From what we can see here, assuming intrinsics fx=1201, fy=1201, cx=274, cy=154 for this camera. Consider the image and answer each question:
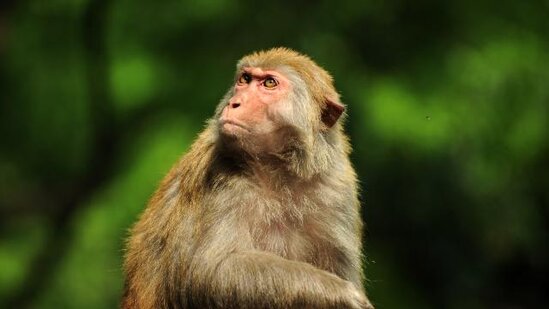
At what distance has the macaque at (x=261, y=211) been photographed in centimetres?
715

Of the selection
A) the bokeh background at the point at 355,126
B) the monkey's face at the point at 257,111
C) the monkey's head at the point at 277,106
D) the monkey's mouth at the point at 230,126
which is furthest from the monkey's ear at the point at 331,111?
the bokeh background at the point at 355,126

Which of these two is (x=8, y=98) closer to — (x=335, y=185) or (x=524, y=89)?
(x=524, y=89)

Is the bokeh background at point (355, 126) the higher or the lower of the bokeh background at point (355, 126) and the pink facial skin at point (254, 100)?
the lower

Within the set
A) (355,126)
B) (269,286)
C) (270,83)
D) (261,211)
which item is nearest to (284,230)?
(261,211)

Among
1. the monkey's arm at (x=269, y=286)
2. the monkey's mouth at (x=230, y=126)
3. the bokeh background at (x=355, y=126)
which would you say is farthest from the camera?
the bokeh background at (x=355, y=126)

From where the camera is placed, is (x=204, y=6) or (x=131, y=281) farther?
(x=204, y=6)

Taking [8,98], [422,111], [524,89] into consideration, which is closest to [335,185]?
[422,111]

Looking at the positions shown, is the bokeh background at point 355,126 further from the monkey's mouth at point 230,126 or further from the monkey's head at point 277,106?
the monkey's mouth at point 230,126

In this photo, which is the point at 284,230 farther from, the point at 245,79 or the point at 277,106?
the point at 245,79

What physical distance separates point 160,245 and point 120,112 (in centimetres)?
593

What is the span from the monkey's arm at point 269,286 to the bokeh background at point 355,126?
4.73m

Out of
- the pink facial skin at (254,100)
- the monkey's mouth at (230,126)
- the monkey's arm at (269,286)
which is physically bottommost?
the monkey's arm at (269,286)

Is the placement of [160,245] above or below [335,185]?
below

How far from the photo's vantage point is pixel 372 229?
12.7 m
